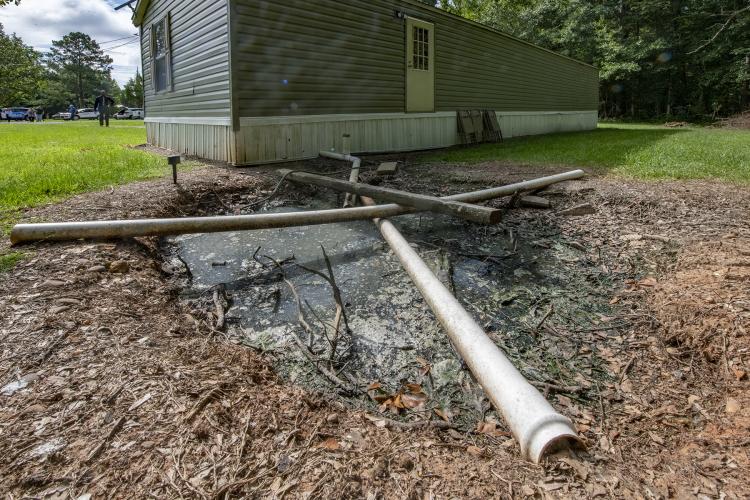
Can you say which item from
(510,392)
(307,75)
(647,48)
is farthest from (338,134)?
(647,48)

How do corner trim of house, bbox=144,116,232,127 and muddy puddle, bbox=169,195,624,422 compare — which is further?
corner trim of house, bbox=144,116,232,127

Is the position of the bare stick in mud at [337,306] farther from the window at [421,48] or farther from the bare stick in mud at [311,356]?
the window at [421,48]

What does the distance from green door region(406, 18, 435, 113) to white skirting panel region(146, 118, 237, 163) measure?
4.78 meters

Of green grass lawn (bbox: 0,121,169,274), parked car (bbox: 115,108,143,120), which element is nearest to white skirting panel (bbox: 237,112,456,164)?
green grass lawn (bbox: 0,121,169,274)

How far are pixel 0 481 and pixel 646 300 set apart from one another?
363 centimetres

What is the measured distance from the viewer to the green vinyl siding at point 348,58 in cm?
759

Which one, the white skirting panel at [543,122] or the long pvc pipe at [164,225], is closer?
the long pvc pipe at [164,225]

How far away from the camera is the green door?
10633 mm

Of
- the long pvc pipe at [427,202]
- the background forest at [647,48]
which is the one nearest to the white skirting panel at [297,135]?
the long pvc pipe at [427,202]

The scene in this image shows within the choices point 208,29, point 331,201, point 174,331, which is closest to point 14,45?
point 208,29

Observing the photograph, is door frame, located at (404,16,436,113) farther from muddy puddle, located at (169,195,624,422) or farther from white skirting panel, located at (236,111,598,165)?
muddy puddle, located at (169,195,624,422)

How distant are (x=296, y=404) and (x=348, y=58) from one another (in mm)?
8630

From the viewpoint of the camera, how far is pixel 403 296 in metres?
3.35

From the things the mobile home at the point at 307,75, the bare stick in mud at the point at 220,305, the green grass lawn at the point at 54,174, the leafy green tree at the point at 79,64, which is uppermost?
the leafy green tree at the point at 79,64
